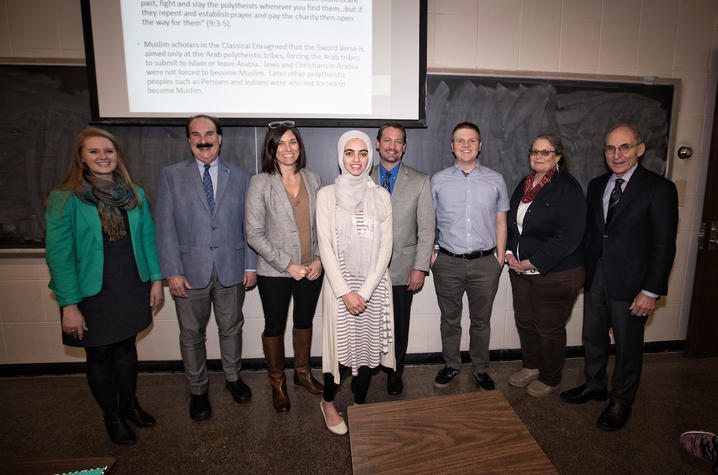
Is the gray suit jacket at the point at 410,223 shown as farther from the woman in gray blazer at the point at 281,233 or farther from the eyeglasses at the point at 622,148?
the eyeglasses at the point at 622,148

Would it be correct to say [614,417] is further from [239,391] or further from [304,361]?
[239,391]

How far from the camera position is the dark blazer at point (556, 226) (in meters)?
2.27

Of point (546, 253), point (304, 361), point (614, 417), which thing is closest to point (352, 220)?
point (304, 361)

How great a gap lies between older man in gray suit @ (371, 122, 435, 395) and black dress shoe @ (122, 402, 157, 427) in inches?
67.8

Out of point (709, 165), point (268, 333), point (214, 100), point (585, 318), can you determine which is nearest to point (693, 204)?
point (709, 165)

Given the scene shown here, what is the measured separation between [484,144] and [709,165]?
189 cm

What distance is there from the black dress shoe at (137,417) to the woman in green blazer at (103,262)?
0.07 m

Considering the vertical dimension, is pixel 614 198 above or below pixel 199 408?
above

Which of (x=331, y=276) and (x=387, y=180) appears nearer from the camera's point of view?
(x=331, y=276)

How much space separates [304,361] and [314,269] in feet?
2.59

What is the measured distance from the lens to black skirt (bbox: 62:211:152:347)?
76.7 inches

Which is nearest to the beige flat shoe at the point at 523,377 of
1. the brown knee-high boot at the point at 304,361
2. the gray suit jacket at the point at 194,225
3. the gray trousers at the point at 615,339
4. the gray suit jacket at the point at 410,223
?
the gray trousers at the point at 615,339

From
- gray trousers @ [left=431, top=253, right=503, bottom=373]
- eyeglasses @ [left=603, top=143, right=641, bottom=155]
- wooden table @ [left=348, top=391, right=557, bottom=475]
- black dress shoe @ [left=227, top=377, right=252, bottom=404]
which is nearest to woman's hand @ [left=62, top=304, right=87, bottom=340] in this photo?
black dress shoe @ [left=227, top=377, right=252, bottom=404]

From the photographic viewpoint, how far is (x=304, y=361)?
2570 millimetres
